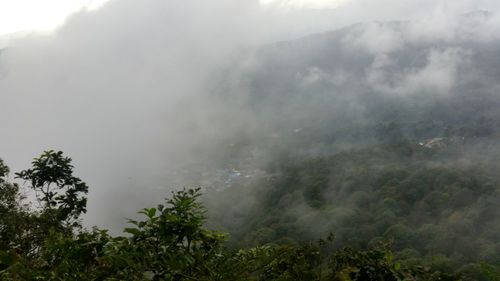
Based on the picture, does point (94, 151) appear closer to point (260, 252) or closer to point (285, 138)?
point (285, 138)

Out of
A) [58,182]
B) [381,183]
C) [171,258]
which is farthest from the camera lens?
[381,183]

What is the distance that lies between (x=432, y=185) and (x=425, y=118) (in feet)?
281

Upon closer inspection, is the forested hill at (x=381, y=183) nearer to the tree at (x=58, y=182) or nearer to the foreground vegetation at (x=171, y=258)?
the tree at (x=58, y=182)

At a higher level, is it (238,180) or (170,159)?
(170,159)

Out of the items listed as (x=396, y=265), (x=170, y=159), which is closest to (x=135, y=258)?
(x=396, y=265)

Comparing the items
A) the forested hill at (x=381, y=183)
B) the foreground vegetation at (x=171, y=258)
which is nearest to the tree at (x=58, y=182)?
the foreground vegetation at (x=171, y=258)

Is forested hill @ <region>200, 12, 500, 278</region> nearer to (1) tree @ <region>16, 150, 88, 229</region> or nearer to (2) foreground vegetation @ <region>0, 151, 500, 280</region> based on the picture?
(1) tree @ <region>16, 150, 88, 229</region>

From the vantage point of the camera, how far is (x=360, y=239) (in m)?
69.1

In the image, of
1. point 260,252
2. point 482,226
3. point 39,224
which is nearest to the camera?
point 260,252

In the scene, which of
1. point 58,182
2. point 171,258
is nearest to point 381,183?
point 58,182

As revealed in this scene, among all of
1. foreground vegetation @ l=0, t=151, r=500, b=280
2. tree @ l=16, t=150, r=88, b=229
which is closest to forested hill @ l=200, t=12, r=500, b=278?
tree @ l=16, t=150, r=88, b=229

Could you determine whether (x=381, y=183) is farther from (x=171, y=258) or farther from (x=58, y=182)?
(x=171, y=258)

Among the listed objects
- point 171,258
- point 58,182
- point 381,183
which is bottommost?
point 171,258

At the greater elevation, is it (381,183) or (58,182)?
(381,183)
